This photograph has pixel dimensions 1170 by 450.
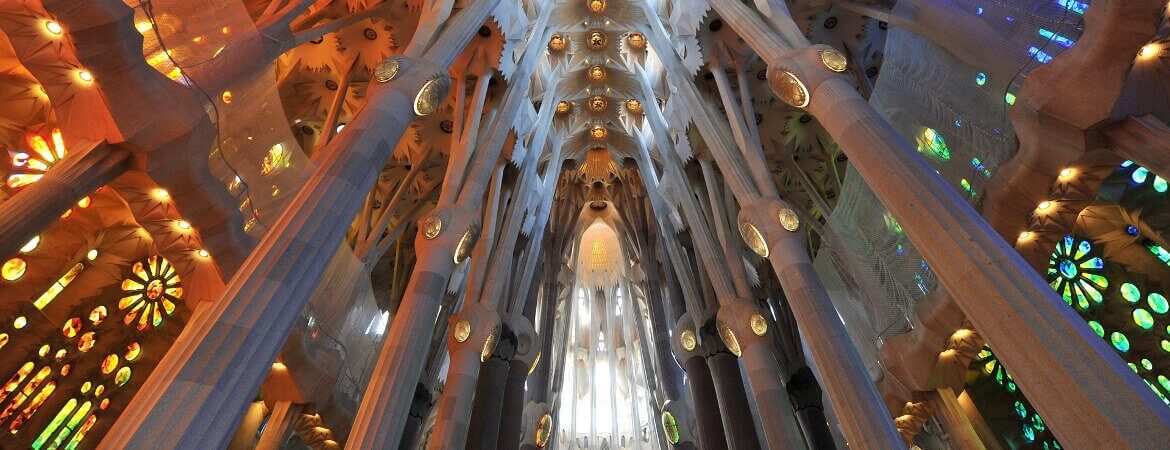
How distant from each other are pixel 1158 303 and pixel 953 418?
12.4 ft

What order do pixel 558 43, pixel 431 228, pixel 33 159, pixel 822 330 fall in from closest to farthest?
1. pixel 822 330
2. pixel 33 159
3. pixel 431 228
4. pixel 558 43

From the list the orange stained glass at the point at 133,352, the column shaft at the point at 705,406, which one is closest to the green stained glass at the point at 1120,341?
the column shaft at the point at 705,406

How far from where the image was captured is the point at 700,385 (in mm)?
14062

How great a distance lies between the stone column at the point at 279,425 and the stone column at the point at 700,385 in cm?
893

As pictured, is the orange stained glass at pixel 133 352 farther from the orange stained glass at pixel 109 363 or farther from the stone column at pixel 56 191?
the stone column at pixel 56 191

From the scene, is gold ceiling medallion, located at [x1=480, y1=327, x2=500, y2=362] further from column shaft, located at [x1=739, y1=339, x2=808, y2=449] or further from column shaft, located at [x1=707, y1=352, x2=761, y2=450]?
column shaft, located at [x1=707, y1=352, x2=761, y2=450]

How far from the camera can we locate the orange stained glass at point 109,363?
431 inches

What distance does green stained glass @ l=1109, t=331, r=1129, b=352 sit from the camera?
9.73 metres

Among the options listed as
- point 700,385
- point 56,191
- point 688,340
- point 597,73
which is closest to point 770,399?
point 700,385

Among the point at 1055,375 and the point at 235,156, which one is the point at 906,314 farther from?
the point at 235,156

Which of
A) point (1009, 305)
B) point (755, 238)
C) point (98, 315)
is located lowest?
point (1009, 305)

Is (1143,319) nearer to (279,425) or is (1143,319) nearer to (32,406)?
(279,425)

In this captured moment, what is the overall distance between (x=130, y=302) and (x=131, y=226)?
170cm

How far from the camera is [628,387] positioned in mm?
25109
